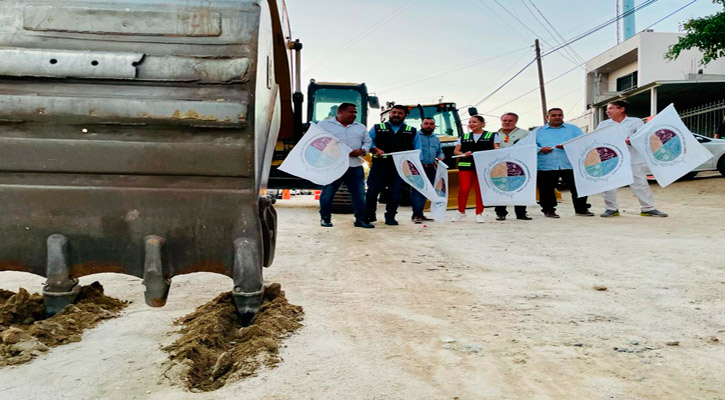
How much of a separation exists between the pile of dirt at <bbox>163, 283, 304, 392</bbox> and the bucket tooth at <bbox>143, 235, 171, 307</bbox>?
218 mm

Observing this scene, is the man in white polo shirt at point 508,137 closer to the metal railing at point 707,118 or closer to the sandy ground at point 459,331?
the sandy ground at point 459,331

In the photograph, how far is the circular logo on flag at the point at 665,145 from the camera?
24.8ft

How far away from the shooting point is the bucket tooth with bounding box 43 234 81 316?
2281 millimetres

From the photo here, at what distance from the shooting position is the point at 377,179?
8023mm

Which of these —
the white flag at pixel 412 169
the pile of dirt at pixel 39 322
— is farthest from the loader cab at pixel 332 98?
the pile of dirt at pixel 39 322

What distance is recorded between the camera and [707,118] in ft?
59.9

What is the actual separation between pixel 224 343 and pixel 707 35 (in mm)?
16135

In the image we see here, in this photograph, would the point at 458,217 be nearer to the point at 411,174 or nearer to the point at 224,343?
the point at 411,174

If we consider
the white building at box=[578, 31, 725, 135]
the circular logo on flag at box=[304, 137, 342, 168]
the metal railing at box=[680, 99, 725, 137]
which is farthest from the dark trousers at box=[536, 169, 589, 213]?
the white building at box=[578, 31, 725, 135]

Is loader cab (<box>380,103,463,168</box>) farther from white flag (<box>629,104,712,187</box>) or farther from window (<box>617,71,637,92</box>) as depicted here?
window (<box>617,71,637,92</box>)

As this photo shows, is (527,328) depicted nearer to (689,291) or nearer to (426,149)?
(689,291)

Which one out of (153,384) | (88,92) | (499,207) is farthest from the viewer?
(499,207)

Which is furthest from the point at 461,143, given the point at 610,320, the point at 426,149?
the point at 610,320

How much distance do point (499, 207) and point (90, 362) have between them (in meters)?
7.16
